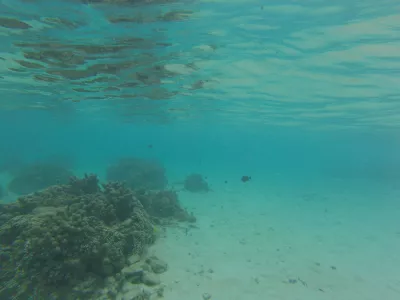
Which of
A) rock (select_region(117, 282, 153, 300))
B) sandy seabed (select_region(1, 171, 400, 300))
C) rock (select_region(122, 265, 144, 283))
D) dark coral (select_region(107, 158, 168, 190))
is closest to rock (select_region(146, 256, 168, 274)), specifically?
sandy seabed (select_region(1, 171, 400, 300))

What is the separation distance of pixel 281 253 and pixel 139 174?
48.3 ft

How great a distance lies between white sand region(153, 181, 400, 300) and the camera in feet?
25.9

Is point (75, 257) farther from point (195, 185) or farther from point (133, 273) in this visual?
point (195, 185)

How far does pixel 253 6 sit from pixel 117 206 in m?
9.13

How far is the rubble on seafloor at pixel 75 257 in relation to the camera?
16.3 feet

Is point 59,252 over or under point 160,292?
over

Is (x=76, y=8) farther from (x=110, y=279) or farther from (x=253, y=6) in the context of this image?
(x=110, y=279)

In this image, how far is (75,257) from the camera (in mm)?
5312

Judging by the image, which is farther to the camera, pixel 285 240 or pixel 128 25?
pixel 285 240

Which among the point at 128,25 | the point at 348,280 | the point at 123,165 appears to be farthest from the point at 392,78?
the point at 123,165

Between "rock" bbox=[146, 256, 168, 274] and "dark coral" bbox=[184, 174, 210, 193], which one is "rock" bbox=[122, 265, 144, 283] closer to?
"rock" bbox=[146, 256, 168, 274]

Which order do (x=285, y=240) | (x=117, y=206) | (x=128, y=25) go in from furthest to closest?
(x=285, y=240), (x=128, y=25), (x=117, y=206)

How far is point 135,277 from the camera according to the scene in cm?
654

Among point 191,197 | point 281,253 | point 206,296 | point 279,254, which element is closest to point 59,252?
point 206,296
